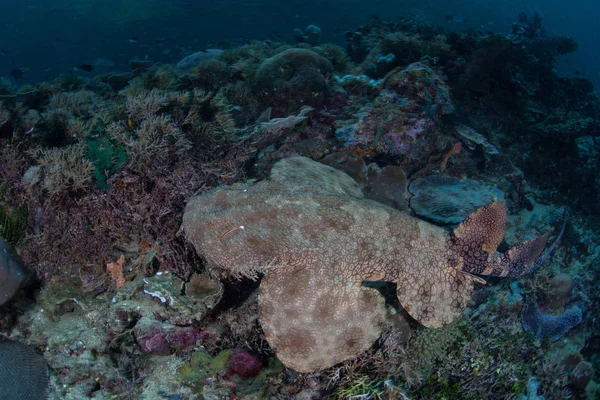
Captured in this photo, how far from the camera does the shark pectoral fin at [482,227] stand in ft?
11.6

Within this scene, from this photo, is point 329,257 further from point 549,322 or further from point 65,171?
point 549,322

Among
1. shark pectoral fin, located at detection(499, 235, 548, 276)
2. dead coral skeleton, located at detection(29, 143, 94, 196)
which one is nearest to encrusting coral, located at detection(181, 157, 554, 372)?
shark pectoral fin, located at detection(499, 235, 548, 276)

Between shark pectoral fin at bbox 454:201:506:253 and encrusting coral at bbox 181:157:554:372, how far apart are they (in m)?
0.01

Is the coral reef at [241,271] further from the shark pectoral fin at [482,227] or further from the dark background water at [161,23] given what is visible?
the dark background water at [161,23]

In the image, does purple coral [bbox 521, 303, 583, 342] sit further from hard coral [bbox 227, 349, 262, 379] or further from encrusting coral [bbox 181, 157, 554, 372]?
hard coral [bbox 227, 349, 262, 379]

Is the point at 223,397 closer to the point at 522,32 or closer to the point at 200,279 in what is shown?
the point at 200,279

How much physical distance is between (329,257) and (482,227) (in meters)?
1.78

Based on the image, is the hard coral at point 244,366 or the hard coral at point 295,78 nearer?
the hard coral at point 244,366

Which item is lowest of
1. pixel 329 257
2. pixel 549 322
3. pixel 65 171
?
pixel 549 322

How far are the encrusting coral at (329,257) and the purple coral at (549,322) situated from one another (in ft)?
9.19

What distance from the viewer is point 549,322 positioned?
5.70 meters

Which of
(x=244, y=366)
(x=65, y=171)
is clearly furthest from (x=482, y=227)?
(x=65, y=171)

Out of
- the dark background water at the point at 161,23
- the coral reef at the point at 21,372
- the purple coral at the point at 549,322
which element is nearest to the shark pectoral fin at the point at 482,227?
the purple coral at the point at 549,322

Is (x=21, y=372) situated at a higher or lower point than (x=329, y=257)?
lower
